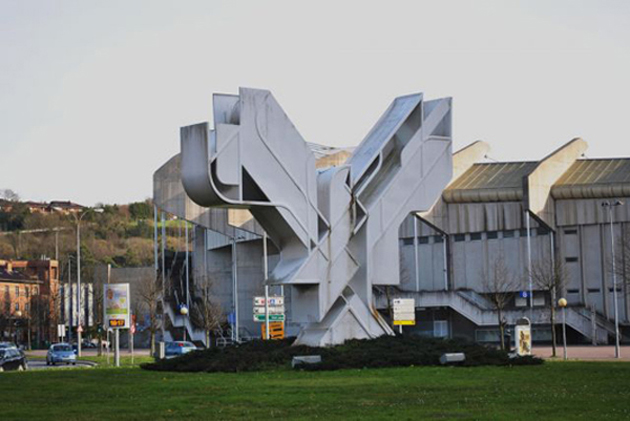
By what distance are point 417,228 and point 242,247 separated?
14.3 m

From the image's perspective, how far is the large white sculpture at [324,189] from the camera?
33500 mm

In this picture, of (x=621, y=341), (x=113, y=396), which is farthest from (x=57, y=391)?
(x=621, y=341)

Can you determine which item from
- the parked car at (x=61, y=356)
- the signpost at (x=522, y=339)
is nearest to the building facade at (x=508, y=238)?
the parked car at (x=61, y=356)

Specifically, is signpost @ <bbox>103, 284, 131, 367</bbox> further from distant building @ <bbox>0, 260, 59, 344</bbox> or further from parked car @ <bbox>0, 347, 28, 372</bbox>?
distant building @ <bbox>0, 260, 59, 344</bbox>

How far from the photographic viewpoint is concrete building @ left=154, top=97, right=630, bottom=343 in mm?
80062

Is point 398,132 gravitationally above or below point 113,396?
above

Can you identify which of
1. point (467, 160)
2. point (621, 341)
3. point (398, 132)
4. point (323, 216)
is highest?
point (467, 160)

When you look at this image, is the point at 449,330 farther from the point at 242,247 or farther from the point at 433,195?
the point at 433,195

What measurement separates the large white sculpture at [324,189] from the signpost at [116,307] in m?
13.1

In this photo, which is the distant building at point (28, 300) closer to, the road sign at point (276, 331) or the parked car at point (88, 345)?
the parked car at point (88, 345)

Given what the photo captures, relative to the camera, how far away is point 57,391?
2870 centimetres

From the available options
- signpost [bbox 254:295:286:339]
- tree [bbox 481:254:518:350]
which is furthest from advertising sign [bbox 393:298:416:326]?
tree [bbox 481:254:518:350]

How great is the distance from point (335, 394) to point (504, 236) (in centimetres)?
6092

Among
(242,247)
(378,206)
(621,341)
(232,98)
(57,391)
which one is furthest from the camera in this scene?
(242,247)
